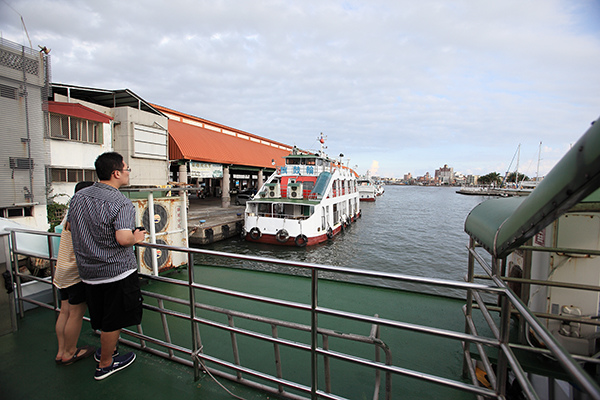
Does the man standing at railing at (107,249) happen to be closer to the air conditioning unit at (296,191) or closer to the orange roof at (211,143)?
the air conditioning unit at (296,191)

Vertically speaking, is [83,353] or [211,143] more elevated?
[211,143]

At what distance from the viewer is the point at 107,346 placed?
7.78 ft

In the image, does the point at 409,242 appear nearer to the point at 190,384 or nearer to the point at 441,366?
the point at 441,366

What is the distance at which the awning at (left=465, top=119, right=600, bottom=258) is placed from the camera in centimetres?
117

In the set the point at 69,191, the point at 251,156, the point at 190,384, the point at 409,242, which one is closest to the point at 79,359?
the point at 190,384

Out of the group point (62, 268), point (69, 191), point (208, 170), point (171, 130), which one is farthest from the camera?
point (208, 170)

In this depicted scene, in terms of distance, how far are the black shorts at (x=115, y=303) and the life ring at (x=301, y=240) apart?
1335cm

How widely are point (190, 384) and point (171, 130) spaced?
23.3 metres

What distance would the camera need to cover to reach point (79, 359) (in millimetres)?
2631

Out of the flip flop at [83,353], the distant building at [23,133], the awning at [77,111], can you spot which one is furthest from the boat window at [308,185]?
the flip flop at [83,353]

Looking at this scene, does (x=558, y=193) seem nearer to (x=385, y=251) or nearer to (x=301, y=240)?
(x=301, y=240)

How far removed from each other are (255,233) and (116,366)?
13903mm

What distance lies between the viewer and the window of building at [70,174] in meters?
13.2

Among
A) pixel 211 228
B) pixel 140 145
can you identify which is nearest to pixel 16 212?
pixel 140 145
